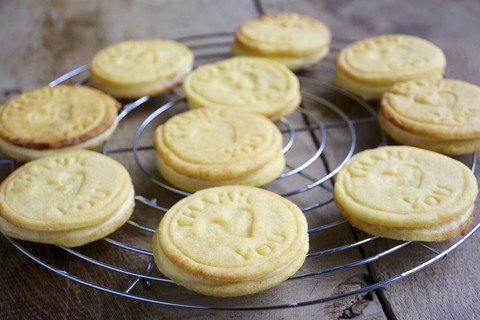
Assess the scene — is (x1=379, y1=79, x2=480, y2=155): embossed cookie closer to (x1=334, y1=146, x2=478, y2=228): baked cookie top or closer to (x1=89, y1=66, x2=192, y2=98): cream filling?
(x1=334, y1=146, x2=478, y2=228): baked cookie top

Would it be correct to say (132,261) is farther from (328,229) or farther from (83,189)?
(328,229)

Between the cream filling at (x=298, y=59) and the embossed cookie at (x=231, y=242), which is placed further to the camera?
the cream filling at (x=298, y=59)

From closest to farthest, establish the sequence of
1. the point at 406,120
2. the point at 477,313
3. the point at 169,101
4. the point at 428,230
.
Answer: the point at 477,313
the point at 428,230
the point at 406,120
the point at 169,101

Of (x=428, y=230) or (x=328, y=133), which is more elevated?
(x=428, y=230)

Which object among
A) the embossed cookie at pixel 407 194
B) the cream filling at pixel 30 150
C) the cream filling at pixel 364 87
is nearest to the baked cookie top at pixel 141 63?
the cream filling at pixel 30 150

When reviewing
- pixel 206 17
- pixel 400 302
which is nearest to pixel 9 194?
pixel 400 302

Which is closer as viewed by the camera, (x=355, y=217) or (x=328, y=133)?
(x=355, y=217)

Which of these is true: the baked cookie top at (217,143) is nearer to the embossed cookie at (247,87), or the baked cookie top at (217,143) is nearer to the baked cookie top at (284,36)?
the embossed cookie at (247,87)
